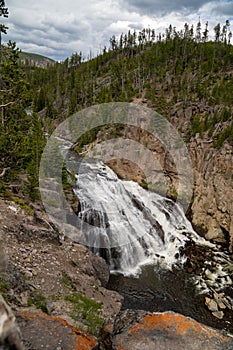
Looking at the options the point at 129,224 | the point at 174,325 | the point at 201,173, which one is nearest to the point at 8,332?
the point at 174,325

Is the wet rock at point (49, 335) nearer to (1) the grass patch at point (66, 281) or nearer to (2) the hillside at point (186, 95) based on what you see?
(1) the grass patch at point (66, 281)

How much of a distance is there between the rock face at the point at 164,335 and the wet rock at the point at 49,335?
1828 millimetres

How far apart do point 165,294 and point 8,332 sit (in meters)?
18.8

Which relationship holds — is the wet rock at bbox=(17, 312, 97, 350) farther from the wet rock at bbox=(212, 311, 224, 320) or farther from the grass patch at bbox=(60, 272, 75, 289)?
the wet rock at bbox=(212, 311, 224, 320)

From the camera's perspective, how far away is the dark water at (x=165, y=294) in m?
17.7

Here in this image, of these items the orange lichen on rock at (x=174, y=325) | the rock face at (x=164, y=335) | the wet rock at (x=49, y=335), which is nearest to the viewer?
the rock face at (x=164, y=335)

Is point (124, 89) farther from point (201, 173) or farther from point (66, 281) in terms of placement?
point (66, 281)

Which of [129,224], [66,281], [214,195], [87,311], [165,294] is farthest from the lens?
[214,195]

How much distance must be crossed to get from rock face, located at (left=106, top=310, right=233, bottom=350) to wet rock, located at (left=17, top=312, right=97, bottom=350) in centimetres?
183

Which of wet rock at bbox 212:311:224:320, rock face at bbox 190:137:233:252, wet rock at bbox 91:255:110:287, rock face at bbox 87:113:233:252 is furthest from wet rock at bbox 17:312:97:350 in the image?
rock face at bbox 190:137:233:252

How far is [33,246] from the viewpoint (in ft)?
51.9

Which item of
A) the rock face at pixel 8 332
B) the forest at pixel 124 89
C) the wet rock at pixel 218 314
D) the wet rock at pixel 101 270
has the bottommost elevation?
the wet rock at pixel 218 314

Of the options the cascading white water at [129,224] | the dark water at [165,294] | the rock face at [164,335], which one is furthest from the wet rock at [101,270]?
the rock face at [164,335]

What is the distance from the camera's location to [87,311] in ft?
41.8
